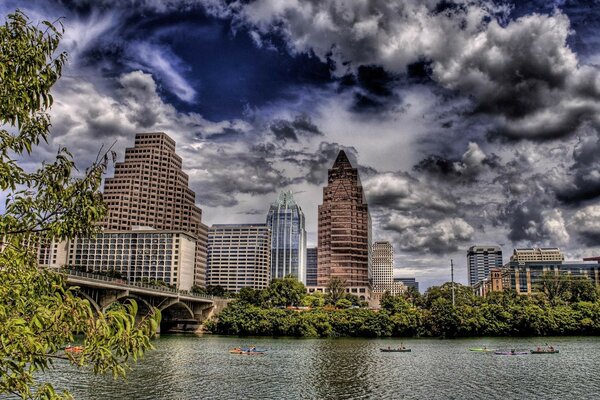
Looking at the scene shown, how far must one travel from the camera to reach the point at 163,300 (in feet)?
504

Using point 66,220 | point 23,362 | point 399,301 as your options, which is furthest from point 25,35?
point 399,301

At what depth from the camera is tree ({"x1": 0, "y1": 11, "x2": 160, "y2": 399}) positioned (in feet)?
36.0

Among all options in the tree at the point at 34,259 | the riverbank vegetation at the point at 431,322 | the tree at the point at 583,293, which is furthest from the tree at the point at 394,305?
the tree at the point at 34,259

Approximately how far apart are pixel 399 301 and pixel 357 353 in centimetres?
7220

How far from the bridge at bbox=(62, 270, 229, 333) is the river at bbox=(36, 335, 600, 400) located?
2335 centimetres

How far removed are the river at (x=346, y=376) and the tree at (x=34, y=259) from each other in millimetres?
48500

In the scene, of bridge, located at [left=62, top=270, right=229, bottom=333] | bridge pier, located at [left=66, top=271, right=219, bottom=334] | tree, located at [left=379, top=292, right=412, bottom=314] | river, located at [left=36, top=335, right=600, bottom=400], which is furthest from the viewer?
tree, located at [left=379, top=292, right=412, bottom=314]

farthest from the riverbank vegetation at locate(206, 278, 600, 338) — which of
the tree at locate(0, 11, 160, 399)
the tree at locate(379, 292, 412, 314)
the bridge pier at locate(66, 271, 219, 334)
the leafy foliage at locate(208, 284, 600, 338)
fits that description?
the tree at locate(0, 11, 160, 399)

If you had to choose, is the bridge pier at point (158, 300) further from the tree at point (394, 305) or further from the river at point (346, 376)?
the tree at point (394, 305)

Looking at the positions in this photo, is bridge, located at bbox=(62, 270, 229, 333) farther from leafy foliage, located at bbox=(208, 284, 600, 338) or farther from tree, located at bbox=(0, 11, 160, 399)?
tree, located at bbox=(0, 11, 160, 399)

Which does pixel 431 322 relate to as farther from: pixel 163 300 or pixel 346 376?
pixel 346 376

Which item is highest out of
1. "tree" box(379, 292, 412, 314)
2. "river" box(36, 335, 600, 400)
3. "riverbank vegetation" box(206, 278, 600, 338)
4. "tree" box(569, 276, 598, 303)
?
"tree" box(569, 276, 598, 303)

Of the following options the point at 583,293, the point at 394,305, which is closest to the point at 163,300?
the point at 394,305

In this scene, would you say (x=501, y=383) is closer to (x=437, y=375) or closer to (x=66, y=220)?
(x=437, y=375)
